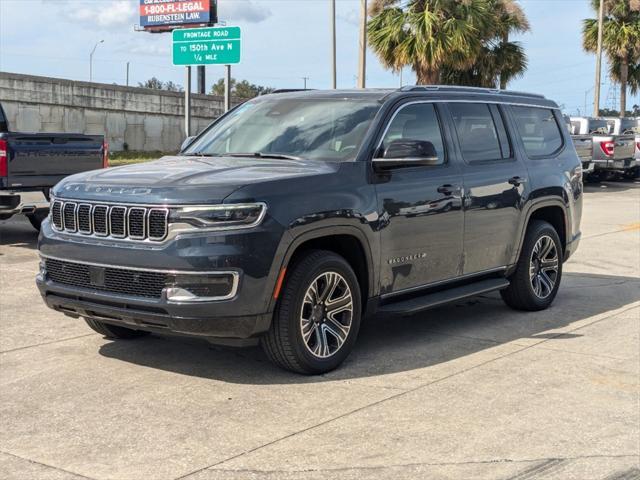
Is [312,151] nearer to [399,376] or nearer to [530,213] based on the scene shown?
[399,376]

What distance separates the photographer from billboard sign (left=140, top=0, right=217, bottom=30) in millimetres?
37656

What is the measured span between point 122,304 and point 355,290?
152 cm

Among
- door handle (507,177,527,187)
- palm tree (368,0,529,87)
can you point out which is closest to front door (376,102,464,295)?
door handle (507,177,527,187)

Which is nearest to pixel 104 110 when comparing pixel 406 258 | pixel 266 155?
pixel 266 155

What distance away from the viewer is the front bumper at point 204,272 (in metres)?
5.37

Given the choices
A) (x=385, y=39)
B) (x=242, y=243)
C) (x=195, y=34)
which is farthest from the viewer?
(x=385, y=39)

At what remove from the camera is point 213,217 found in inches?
213

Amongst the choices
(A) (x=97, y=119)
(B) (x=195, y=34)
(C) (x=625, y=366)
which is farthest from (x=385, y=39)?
(C) (x=625, y=366)

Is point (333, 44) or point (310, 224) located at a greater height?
point (333, 44)

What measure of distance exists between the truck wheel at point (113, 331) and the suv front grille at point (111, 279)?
0.79 meters

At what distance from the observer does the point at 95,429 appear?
16.0 feet

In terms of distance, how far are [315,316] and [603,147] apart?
23719mm

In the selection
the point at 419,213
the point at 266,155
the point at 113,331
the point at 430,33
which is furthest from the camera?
the point at 430,33

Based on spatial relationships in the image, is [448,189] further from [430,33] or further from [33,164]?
[430,33]
